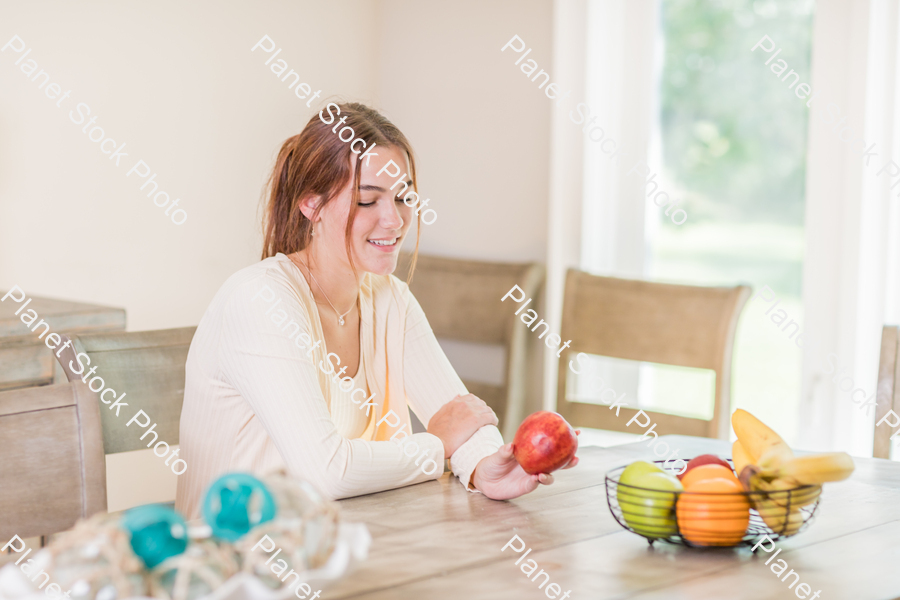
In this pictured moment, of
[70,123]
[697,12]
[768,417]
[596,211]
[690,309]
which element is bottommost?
[768,417]

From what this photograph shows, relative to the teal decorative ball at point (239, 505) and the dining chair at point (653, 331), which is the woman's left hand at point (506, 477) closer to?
the teal decorative ball at point (239, 505)

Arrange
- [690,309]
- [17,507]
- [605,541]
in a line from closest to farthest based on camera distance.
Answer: [605,541], [17,507], [690,309]

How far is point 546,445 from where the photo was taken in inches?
47.7

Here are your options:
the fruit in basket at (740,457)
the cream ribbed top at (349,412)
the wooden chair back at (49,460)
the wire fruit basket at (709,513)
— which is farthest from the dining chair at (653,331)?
the wooden chair back at (49,460)

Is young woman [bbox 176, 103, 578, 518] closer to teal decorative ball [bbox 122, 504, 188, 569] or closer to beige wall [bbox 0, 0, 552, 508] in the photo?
→ teal decorative ball [bbox 122, 504, 188, 569]

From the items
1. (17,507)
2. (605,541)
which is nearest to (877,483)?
(605,541)

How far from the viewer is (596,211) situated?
268 centimetres

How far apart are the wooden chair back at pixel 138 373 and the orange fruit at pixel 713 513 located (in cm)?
90

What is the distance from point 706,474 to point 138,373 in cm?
96

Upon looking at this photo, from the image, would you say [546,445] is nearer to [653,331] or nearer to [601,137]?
[653,331]

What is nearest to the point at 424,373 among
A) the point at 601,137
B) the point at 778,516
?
the point at 778,516

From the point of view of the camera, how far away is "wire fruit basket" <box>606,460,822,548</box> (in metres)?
1.00

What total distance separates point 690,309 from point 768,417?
1.49 ft

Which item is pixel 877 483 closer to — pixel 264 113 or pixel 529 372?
pixel 529 372
